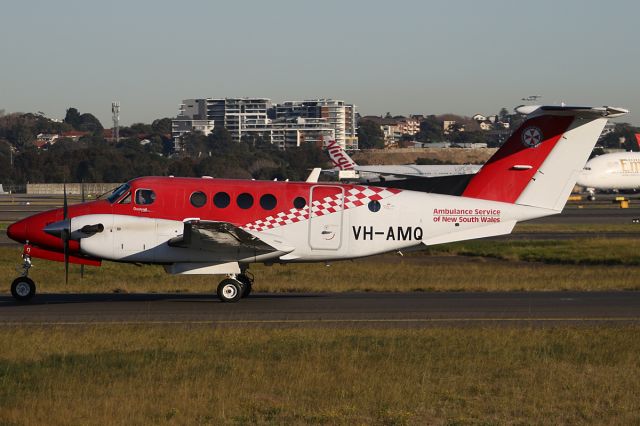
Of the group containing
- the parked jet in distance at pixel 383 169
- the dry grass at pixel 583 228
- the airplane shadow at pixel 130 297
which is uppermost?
the airplane shadow at pixel 130 297

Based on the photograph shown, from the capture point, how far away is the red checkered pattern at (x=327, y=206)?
23781mm

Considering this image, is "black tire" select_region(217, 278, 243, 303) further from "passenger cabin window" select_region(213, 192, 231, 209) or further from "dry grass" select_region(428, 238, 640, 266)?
"dry grass" select_region(428, 238, 640, 266)

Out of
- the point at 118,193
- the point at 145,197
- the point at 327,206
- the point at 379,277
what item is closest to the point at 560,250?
the point at 379,277

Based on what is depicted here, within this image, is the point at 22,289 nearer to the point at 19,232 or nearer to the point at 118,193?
the point at 19,232

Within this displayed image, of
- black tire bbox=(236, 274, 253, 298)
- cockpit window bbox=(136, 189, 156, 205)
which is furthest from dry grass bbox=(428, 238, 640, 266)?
cockpit window bbox=(136, 189, 156, 205)

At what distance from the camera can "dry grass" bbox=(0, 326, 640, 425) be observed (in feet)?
40.0

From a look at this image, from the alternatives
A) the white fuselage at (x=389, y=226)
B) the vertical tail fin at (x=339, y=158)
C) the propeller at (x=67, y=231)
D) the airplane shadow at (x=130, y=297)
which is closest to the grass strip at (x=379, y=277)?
the airplane shadow at (x=130, y=297)

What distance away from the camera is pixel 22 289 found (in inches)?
915

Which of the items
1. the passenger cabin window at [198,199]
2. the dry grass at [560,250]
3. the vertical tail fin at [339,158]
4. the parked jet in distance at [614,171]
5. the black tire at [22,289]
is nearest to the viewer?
the black tire at [22,289]

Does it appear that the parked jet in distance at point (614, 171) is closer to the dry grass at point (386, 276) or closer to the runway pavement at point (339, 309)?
the dry grass at point (386, 276)

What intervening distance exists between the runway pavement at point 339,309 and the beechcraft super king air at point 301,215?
1055mm

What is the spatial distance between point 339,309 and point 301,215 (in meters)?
2.74

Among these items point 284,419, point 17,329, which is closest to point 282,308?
point 17,329

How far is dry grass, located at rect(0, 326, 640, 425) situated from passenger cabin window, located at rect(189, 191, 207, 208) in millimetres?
4973
